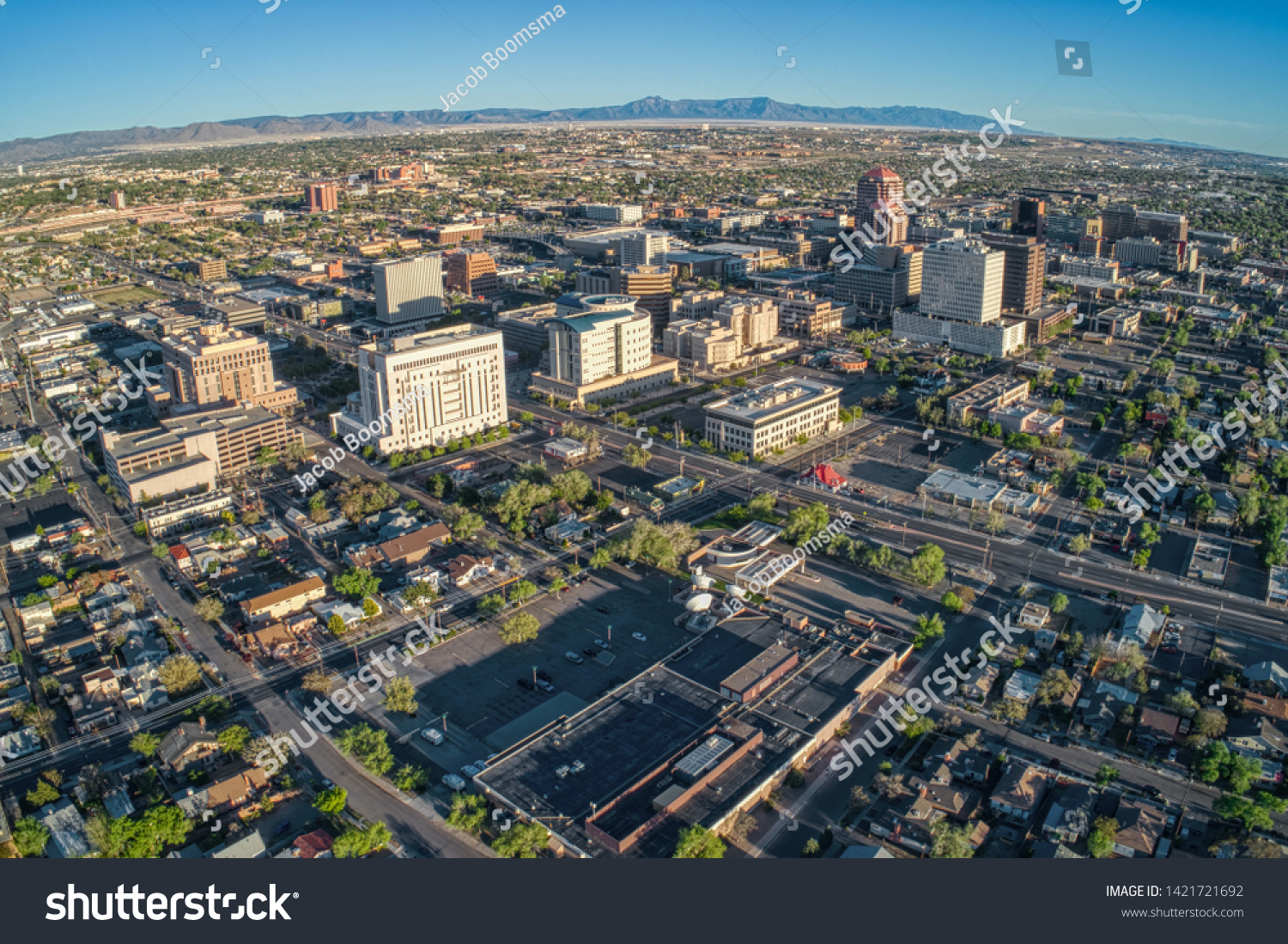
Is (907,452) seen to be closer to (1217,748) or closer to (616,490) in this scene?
(616,490)

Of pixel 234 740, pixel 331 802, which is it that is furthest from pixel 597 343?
pixel 331 802

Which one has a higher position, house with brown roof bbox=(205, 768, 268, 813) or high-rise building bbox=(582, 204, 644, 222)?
high-rise building bbox=(582, 204, 644, 222)

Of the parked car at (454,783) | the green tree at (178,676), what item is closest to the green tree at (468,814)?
the parked car at (454,783)

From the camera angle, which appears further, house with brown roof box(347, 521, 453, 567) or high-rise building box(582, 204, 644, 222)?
high-rise building box(582, 204, 644, 222)

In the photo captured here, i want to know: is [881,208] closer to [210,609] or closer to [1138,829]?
[210,609]

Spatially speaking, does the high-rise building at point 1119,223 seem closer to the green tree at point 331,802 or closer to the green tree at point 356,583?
the green tree at point 356,583

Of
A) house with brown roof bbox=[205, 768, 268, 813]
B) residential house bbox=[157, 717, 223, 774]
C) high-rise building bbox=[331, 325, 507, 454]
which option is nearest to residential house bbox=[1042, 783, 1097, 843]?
house with brown roof bbox=[205, 768, 268, 813]

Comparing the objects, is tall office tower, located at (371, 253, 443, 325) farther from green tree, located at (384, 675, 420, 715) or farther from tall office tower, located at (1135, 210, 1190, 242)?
tall office tower, located at (1135, 210, 1190, 242)
